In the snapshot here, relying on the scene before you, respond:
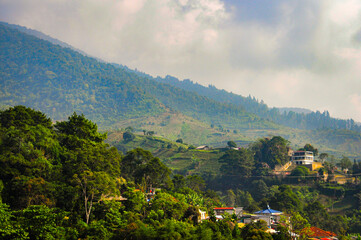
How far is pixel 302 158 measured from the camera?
109 metres

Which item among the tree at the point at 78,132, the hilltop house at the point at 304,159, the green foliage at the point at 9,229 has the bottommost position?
the green foliage at the point at 9,229

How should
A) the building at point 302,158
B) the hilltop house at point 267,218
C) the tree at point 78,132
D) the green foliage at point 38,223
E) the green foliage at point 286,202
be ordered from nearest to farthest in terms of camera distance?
the green foliage at point 38,223 < the hilltop house at point 267,218 < the tree at point 78,132 < the green foliage at point 286,202 < the building at point 302,158

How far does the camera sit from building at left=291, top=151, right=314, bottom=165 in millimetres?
108450

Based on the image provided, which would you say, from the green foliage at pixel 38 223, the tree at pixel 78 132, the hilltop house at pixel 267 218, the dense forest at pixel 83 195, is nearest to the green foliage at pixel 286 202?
the hilltop house at pixel 267 218

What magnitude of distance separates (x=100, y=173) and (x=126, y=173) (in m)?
20.8

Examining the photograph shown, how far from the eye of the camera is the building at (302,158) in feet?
356

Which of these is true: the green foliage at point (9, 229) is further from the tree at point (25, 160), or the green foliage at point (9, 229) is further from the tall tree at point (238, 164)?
the tall tree at point (238, 164)

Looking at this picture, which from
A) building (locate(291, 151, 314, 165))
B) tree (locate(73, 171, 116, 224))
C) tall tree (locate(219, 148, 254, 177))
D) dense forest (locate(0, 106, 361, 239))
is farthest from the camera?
building (locate(291, 151, 314, 165))

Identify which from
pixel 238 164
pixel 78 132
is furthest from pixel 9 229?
pixel 238 164

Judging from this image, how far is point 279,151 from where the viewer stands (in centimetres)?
10688

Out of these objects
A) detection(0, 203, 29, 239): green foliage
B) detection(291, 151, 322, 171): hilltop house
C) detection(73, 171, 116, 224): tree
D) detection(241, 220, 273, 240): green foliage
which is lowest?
detection(241, 220, 273, 240): green foliage

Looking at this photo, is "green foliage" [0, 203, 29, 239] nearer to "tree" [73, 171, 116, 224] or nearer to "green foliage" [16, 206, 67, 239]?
"green foliage" [16, 206, 67, 239]

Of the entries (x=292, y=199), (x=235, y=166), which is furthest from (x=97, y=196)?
(x=235, y=166)

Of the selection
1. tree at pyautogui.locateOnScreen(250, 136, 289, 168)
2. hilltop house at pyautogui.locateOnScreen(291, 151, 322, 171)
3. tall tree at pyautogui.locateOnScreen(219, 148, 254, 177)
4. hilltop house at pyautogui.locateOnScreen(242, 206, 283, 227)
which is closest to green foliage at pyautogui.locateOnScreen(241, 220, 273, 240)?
hilltop house at pyautogui.locateOnScreen(242, 206, 283, 227)
